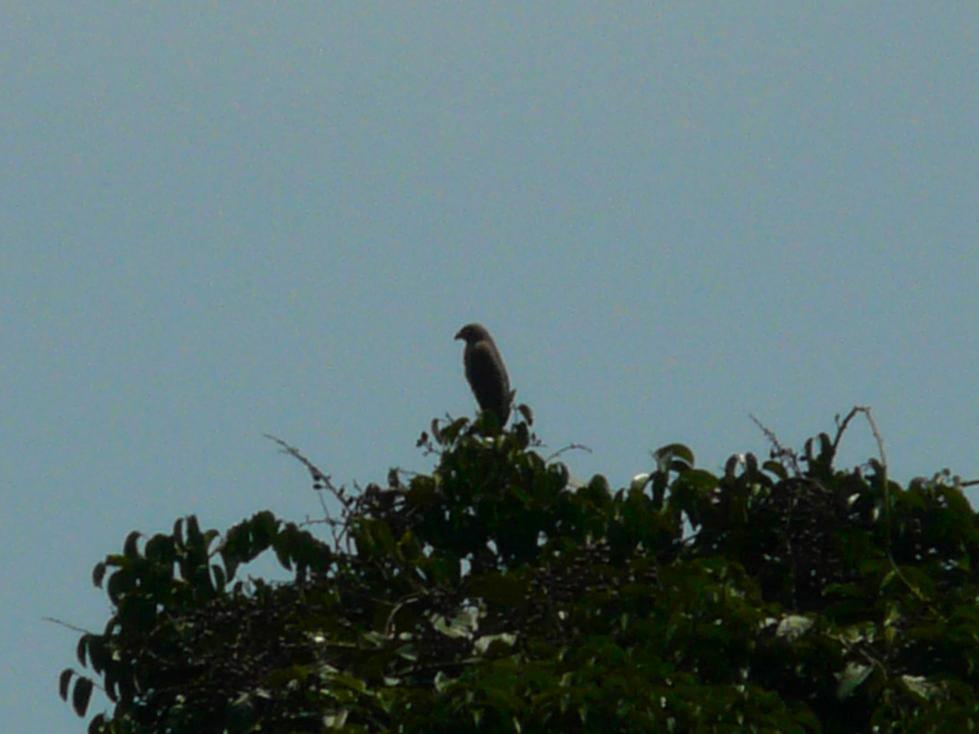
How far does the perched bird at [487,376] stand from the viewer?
473 inches

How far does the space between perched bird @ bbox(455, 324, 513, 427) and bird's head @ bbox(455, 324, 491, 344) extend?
0.03 m

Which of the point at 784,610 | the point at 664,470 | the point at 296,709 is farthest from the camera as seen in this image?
the point at 664,470

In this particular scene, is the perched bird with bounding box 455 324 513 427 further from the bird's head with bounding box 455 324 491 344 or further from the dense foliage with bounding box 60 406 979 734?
the dense foliage with bounding box 60 406 979 734

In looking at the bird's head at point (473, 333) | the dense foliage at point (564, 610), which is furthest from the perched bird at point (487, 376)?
the dense foliage at point (564, 610)

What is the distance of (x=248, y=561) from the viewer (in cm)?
682

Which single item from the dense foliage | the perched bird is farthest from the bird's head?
the dense foliage

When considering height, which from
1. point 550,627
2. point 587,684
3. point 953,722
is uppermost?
point 550,627

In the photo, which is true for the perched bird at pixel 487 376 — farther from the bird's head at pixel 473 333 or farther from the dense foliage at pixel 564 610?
the dense foliage at pixel 564 610

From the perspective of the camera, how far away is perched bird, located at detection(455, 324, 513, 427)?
12.0m

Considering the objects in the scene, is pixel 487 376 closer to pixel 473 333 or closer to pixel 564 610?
pixel 473 333

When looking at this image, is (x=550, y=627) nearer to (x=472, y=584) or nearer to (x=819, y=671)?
(x=472, y=584)

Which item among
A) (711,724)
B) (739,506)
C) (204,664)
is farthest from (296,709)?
(739,506)

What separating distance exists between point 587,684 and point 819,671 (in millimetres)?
884

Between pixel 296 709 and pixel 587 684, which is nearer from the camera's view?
pixel 587 684
